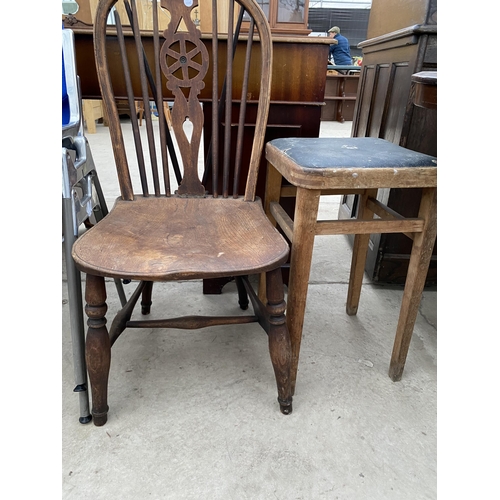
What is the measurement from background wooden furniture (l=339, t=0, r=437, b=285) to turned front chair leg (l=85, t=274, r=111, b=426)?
1.13 m

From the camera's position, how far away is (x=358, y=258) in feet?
4.50

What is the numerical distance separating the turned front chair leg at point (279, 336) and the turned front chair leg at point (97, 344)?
38cm

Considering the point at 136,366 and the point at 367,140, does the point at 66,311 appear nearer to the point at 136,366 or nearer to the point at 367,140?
the point at 136,366

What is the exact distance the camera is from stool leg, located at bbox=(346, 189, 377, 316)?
1.31 meters

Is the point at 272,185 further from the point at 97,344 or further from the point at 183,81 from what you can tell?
the point at 97,344

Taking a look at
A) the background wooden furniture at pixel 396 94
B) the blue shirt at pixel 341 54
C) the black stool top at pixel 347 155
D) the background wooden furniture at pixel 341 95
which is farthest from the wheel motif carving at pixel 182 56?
the blue shirt at pixel 341 54

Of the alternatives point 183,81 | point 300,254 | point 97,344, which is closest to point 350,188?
point 300,254

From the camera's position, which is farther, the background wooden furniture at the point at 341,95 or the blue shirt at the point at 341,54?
the blue shirt at the point at 341,54

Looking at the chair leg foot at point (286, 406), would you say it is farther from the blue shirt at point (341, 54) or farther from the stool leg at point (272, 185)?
the blue shirt at point (341, 54)

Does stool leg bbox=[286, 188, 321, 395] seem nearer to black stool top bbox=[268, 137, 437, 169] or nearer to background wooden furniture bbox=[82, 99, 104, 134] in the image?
black stool top bbox=[268, 137, 437, 169]

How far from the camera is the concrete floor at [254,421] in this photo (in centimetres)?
86

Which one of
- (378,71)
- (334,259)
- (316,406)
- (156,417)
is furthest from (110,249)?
(378,71)

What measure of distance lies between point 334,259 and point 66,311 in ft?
3.98

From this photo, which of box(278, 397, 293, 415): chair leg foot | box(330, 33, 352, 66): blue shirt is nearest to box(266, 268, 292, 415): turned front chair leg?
box(278, 397, 293, 415): chair leg foot
